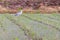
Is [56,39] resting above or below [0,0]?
above

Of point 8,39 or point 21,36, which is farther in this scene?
point 21,36

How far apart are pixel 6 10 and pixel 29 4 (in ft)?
7.75

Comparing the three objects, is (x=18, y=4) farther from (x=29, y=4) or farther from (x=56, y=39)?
(x=56, y=39)

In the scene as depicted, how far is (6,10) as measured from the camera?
47.0ft

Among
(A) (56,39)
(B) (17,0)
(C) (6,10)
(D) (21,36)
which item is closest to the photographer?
→ (A) (56,39)

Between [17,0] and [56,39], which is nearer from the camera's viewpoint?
[56,39]

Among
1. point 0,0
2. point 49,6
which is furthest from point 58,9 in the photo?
point 0,0

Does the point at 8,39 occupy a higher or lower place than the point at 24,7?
higher

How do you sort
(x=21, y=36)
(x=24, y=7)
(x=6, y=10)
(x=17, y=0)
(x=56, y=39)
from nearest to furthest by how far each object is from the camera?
(x=56, y=39)
(x=21, y=36)
(x=6, y=10)
(x=24, y=7)
(x=17, y=0)

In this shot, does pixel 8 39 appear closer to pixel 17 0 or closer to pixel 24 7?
pixel 24 7

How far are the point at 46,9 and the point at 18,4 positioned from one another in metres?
2.44

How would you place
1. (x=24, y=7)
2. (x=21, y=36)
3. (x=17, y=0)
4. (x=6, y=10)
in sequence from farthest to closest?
1. (x=17, y=0)
2. (x=24, y=7)
3. (x=6, y=10)
4. (x=21, y=36)

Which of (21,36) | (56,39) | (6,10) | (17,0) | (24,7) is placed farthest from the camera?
(17,0)

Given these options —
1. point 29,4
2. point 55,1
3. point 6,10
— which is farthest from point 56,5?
point 6,10
